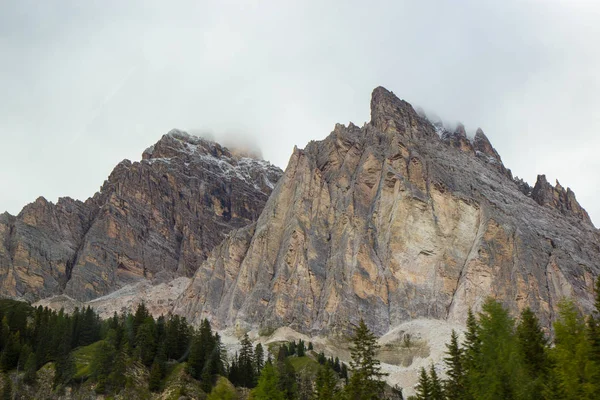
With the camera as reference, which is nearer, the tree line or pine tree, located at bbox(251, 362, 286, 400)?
the tree line

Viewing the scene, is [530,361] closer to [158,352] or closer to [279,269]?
[158,352]

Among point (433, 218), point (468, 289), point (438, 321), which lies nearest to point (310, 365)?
point (438, 321)

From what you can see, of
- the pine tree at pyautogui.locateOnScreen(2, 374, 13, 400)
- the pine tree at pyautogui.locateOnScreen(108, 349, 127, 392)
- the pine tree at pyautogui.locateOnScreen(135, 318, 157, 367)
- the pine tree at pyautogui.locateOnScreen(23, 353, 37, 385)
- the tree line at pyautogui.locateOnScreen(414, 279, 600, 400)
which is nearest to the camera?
the tree line at pyautogui.locateOnScreen(414, 279, 600, 400)

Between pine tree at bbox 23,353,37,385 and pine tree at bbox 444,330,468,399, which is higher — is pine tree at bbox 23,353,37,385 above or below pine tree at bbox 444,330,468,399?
above

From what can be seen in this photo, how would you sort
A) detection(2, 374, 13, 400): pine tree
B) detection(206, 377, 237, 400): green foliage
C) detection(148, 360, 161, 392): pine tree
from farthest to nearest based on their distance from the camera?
detection(148, 360, 161, 392): pine tree
detection(2, 374, 13, 400): pine tree
detection(206, 377, 237, 400): green foliage

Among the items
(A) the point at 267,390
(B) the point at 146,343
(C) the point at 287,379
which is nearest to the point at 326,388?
(A) the point at 267,390

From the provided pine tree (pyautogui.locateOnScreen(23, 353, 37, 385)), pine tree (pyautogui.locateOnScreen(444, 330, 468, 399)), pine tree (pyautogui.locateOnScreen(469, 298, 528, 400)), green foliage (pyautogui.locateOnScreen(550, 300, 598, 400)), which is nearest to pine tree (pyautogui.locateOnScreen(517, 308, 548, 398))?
pine tree (pyautogui.locateOnScreen(469, 298, 528, 400))

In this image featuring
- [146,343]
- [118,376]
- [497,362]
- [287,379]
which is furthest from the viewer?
[146,343]

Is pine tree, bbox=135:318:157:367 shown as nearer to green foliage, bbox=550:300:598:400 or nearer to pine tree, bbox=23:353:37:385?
pine tree, bbox=23:353:37:385

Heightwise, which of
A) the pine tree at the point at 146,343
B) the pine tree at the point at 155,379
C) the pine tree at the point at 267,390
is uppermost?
the pine tree at the point at 146,343

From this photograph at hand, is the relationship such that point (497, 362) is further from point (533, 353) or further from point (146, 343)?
point (146, 343)

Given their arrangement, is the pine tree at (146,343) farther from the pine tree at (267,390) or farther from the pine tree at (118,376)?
the pine tree at (267,390)

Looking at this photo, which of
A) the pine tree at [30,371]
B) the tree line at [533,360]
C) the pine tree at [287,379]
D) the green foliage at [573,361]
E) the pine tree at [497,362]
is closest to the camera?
the green foliage at [573,361]

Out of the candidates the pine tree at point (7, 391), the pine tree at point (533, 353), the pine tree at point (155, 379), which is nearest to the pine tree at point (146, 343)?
the pine tree at point (155, 379)
